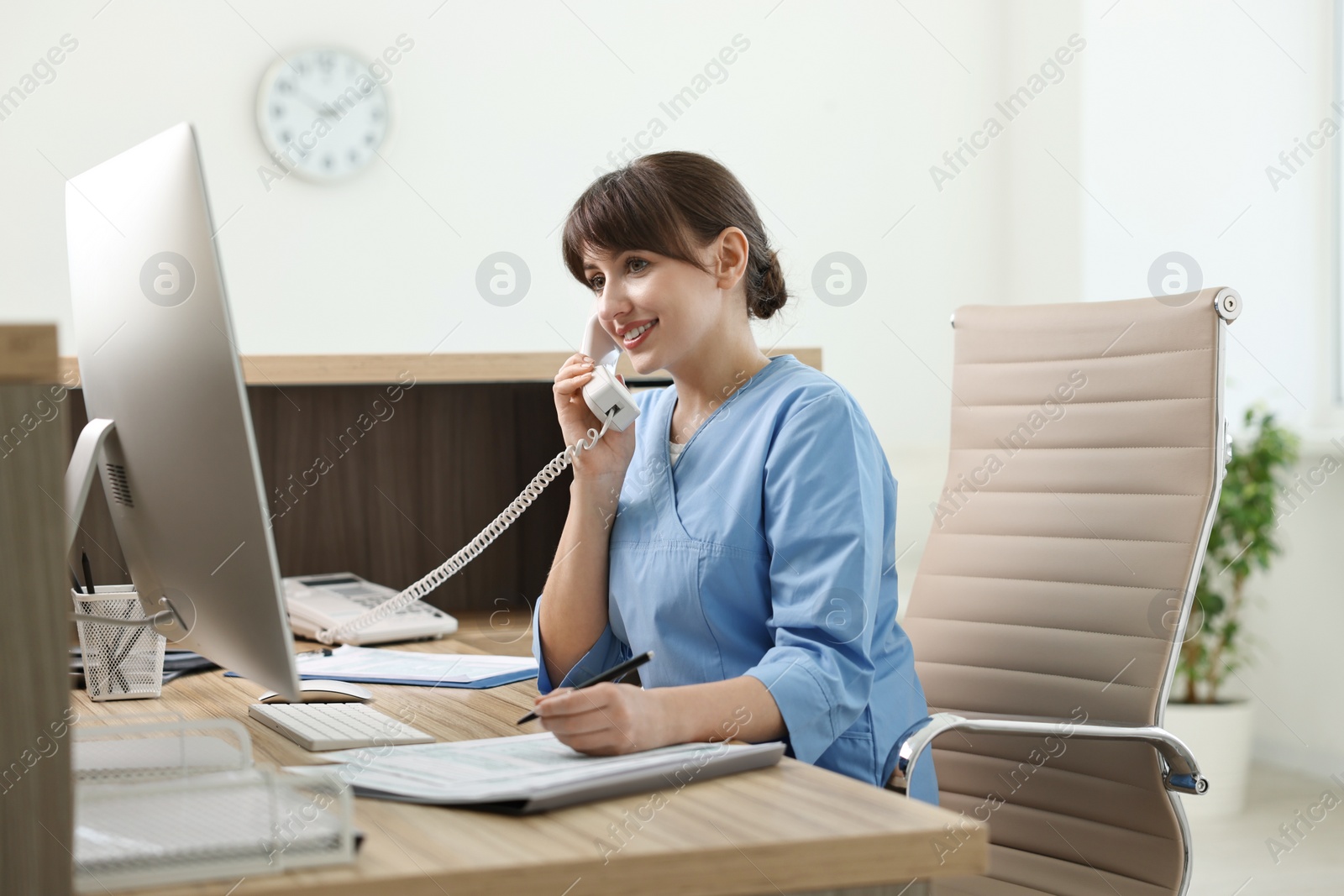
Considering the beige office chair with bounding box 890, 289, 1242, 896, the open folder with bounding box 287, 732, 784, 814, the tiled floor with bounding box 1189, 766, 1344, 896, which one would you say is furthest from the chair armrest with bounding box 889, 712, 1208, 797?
the tiled floor with bounding box 1189, 766, 1344, 896

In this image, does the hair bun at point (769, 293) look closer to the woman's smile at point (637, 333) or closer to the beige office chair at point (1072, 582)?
the woman's smile at point (637, 333)

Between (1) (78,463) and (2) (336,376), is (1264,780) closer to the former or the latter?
(2) (336,376)

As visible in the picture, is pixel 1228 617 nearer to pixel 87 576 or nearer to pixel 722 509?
pixel 722 509

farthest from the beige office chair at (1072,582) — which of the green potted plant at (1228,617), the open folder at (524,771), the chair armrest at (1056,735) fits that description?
the green potted plant at (1228,617)

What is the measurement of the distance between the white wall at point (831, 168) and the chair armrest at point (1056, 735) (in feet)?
7.47

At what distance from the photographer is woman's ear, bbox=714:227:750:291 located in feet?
4.34

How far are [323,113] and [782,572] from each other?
3.37 m

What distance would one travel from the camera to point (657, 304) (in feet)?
4.23

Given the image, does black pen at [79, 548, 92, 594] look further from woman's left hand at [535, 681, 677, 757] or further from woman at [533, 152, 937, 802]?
woman's left hand at [535, 681, 677, 757]

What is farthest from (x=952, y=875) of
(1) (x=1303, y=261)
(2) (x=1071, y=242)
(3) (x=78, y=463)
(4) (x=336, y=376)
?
(2) (x=1071, y=242)

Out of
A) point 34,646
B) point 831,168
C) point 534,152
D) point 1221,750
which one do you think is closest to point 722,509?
point 34,646

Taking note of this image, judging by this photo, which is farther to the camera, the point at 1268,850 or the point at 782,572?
the point at 1268,850

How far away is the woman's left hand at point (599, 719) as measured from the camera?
0.85 meters

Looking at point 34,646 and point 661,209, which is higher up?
point 661,209
